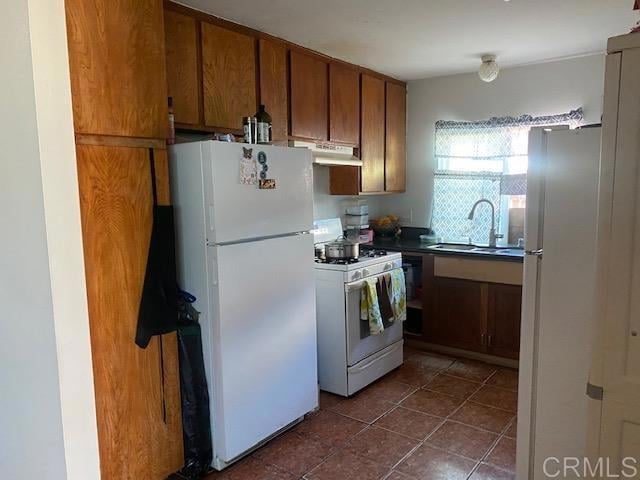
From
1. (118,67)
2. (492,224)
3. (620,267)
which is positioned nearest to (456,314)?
(492,224)

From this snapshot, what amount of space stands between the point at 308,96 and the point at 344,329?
1638 mm

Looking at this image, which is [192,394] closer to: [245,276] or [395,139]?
[245,276]

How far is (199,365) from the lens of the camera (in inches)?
92.6

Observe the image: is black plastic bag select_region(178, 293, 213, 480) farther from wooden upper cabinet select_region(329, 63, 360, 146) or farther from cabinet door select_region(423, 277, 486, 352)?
cabinet door select_region(423, 277, 486, 352)

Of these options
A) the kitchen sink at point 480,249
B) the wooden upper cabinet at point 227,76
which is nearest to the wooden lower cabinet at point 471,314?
the kitchen sink at point 480,249

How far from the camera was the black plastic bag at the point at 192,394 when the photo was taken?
2.32 metres

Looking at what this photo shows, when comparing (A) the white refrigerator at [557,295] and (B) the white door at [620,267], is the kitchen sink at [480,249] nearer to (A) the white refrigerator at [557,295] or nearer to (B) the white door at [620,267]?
(A) the white refrigerator at [557,295]

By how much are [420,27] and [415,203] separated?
1988mm

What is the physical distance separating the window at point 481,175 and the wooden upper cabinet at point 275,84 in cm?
180

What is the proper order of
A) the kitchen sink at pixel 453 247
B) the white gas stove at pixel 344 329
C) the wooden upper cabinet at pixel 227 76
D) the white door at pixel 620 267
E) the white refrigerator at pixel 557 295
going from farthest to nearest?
the kitchen sink at pixel 453 247
the white gas stove at pixel 344 329
the wooden upper cabinet at pixel 227 76
the white refrigerator at pixel 557 295
the white door at pixel 620 267

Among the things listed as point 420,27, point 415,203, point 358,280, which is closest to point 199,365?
point 358,280

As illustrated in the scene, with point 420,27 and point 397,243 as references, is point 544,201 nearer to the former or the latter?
point 420,27

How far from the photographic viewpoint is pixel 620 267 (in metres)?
1.10

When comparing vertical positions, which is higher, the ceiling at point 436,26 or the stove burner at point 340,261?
the ceiling at point 436,26
